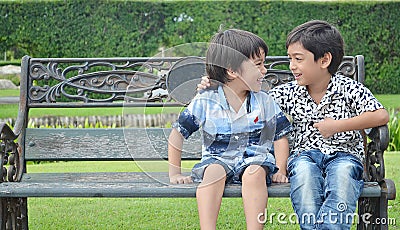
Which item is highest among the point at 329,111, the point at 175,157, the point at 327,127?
the point at 329,111

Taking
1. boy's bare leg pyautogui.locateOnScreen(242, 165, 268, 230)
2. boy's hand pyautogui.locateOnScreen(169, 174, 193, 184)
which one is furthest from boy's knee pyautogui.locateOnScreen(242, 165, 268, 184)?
boy's hand pyautogui.locateOnScreen(169, 174, 193, 184)

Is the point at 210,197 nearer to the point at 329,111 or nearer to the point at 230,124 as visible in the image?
the point at 230,124

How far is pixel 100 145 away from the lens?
3.95 m

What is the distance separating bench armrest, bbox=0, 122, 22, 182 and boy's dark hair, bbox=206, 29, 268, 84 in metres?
1.08

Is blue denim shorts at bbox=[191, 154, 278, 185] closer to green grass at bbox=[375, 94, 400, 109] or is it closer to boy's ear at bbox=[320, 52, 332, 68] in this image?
boy's ear at bbox=[320, 52, 332, 68]

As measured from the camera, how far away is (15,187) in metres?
3.16

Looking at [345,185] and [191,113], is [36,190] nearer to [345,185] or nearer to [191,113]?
[191,113]

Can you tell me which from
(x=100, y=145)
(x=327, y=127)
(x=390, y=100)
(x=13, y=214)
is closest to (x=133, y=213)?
(x=100, y=145)

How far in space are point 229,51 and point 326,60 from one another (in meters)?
0.49

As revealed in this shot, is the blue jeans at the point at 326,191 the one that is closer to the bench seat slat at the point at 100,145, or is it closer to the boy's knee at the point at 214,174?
the boy's knee at the point at 214,174

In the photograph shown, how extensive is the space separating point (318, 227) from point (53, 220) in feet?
7.52

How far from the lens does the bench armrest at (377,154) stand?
3.19m

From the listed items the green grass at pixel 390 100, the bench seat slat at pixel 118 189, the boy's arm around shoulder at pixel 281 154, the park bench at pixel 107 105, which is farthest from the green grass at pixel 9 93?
the boy's arm around shoulder at pixel 281 154

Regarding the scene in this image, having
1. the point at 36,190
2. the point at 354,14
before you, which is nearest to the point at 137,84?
the point at 36,190
